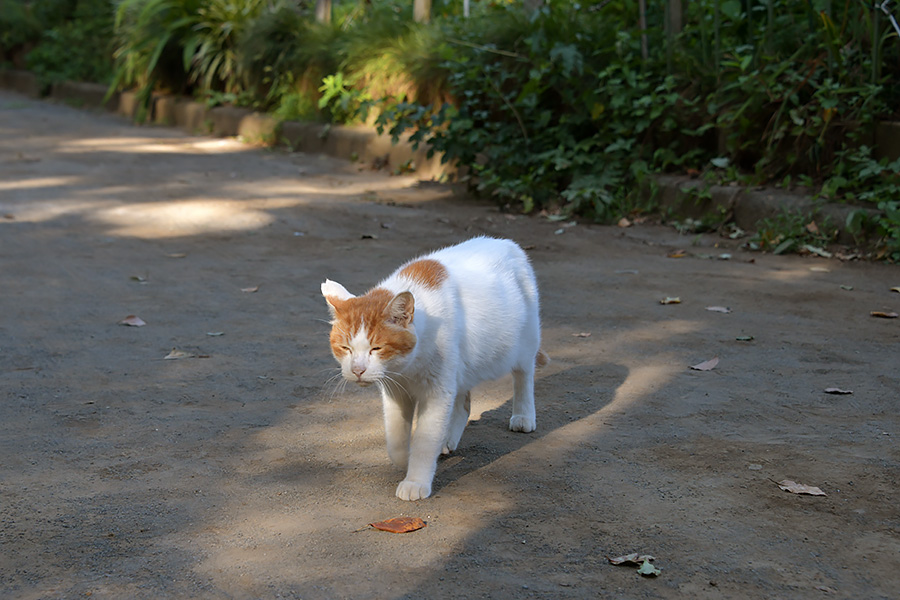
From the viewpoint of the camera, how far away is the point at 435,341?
267 cm

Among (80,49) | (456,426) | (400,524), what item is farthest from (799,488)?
(80,49)

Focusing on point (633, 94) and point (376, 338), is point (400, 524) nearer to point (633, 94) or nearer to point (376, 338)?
point (376, 338)

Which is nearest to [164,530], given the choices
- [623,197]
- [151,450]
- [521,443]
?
[151,450]

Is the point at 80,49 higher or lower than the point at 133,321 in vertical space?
higher

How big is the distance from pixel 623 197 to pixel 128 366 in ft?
15.1

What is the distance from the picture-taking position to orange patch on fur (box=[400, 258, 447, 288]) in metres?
2.80

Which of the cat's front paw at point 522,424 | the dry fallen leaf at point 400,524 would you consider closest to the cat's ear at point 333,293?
the dry fallen leaf at point 400,524

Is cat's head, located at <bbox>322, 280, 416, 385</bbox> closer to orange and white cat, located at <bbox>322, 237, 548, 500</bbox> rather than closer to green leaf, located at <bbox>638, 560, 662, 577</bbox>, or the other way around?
orange and white cat, located at <bbox>322, 237, 548, 500</bbox>

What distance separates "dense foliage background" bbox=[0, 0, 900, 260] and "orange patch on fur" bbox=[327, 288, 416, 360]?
4.20 meters

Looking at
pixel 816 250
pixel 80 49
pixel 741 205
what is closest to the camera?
pixel 816 250

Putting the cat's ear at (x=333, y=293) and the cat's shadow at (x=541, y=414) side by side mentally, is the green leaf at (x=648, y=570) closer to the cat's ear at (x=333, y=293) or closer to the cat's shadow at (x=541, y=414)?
the cat's shadow at (x=541, y=414)

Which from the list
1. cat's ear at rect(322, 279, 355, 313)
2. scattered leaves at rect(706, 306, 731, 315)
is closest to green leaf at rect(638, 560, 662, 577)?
cat's ear at rect(322, 279, 355, 313)

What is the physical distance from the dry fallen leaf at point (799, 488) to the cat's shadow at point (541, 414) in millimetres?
824

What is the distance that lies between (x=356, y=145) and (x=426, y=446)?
7.70 meters
